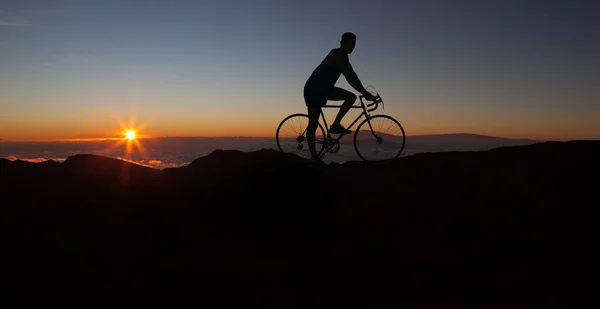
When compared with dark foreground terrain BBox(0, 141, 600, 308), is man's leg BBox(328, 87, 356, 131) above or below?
above

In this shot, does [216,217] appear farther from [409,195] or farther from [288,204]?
[409,195]

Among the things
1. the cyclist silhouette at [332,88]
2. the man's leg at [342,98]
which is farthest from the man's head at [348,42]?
the man's leg at [342,98]

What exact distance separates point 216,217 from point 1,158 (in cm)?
477

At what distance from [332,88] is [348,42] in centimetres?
108

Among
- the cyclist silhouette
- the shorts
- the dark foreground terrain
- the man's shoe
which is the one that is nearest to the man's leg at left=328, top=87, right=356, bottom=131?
the cyclist silhouette

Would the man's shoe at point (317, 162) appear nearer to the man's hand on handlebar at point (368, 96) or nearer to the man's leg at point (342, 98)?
the man's leg at point (342, 98)

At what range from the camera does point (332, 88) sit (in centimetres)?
1066

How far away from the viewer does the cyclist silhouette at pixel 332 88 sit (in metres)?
10.3

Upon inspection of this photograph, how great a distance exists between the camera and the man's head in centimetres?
1024

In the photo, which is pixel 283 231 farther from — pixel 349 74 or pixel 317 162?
pixel 349 74

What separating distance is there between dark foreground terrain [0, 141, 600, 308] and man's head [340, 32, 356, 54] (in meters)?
2.64

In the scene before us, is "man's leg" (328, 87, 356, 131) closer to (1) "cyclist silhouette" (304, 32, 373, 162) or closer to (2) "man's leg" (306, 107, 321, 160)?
(1) "cyclist silhouette" (304, 32, 373, 162)

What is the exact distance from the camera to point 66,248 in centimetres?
727

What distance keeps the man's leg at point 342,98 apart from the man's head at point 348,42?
0.93 metres
